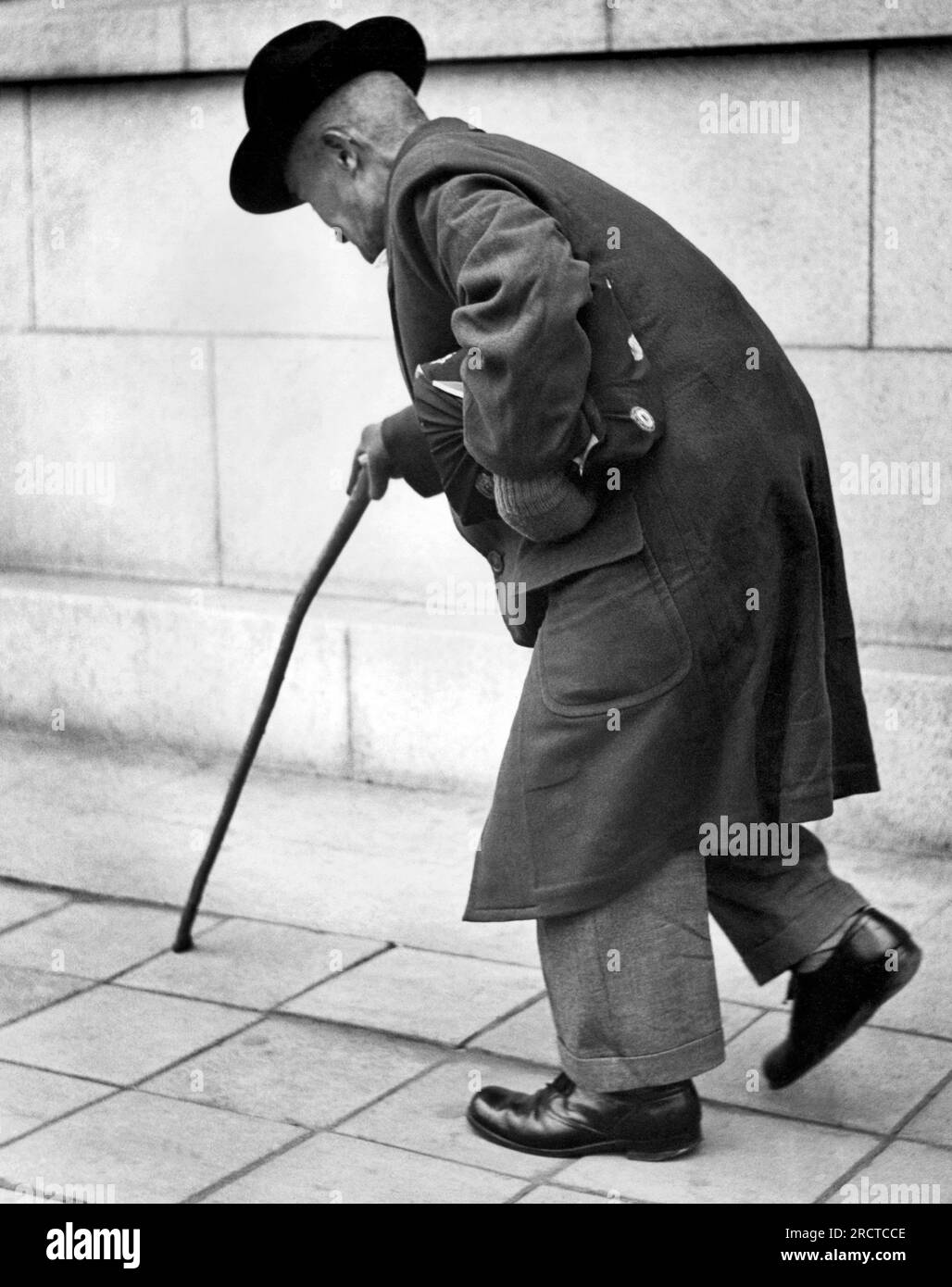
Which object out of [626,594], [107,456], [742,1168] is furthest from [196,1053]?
[107,456]

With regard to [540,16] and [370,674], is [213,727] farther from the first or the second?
[540,16]

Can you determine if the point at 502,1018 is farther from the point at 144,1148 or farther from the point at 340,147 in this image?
the point at 340,147

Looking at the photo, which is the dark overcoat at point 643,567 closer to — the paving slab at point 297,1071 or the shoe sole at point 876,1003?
the shoe sole at point 876,1003

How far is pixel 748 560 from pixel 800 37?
203 centimetres

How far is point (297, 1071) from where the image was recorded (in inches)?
150

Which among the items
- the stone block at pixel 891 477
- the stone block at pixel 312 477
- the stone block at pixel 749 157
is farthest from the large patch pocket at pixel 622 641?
the stone block at pixel 312 477

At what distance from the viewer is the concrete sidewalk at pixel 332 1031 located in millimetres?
3365

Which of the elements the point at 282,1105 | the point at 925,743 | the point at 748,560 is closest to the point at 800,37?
the point at 925,743

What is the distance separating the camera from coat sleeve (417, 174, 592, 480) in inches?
118

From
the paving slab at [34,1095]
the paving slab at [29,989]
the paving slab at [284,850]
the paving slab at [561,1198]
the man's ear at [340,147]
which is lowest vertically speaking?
the paving slab at [561,1198]

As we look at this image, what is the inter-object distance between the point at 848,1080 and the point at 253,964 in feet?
4.39

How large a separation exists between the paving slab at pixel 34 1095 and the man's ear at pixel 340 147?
1.72 m
